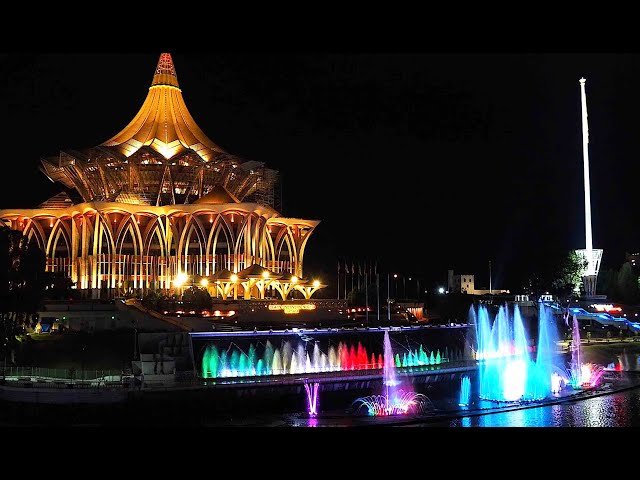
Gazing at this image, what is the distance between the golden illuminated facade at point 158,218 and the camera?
Result: 57.5 meters

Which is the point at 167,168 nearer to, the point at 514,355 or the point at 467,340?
the point at 467,340

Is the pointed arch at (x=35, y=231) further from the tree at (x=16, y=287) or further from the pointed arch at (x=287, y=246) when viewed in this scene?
the tree at (x=16, y=287)

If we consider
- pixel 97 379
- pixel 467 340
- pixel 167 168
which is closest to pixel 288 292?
pixel 167 168

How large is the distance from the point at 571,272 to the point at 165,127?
42648 millimetres

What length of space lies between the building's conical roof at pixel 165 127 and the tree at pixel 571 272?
37.0 m

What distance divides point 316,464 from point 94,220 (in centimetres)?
5359

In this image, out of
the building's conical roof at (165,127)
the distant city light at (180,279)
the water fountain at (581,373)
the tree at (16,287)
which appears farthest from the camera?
the building's conical roof at (165,127)

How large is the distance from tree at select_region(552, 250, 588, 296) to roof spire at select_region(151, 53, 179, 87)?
42500 millimetres

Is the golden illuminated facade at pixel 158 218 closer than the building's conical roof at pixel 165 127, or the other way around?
the golden illuminated facade at pixel 158 218

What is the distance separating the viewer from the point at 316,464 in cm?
795

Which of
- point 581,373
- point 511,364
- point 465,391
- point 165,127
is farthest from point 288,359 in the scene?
point 165,127

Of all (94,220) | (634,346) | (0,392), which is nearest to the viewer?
(0,392)

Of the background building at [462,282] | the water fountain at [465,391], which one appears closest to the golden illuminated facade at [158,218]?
the water fountain at [465,391]

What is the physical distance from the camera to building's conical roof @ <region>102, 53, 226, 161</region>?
2447 inches
